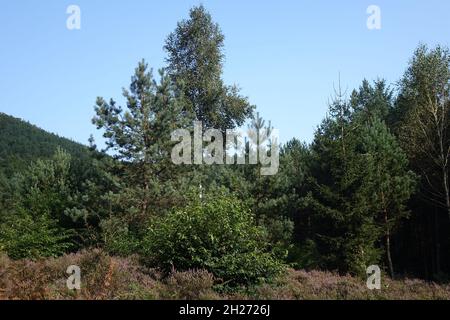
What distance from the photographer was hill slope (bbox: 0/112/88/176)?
80.7m

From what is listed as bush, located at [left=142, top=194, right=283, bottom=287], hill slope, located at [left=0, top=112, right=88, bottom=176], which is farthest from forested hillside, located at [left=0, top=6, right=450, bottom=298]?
hill slope, located at [left=0, top=112, right=88, bottom=176]

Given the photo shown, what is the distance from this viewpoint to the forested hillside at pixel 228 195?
12398 millimetres

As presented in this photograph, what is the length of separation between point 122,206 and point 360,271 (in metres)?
9.87

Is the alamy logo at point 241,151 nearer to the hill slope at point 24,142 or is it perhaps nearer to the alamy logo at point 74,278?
the alamy logo at point 74,278

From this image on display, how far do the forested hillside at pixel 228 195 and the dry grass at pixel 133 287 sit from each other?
8.4 inches

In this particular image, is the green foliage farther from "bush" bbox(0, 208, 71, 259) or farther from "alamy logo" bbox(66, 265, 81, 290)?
"alamy logo" bbox(66, 265, 81, 290)

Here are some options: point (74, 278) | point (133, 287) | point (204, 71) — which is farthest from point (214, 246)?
point (204, 71)

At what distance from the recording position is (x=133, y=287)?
33.0 feet

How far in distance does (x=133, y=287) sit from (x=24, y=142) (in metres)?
96.9

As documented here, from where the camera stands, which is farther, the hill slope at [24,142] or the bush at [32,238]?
the hill slope at [24,142]

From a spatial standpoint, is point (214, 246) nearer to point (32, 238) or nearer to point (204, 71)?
point (32, 238)

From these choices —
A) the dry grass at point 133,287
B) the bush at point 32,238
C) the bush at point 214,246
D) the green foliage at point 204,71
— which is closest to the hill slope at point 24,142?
the green foliage at point 204,71
